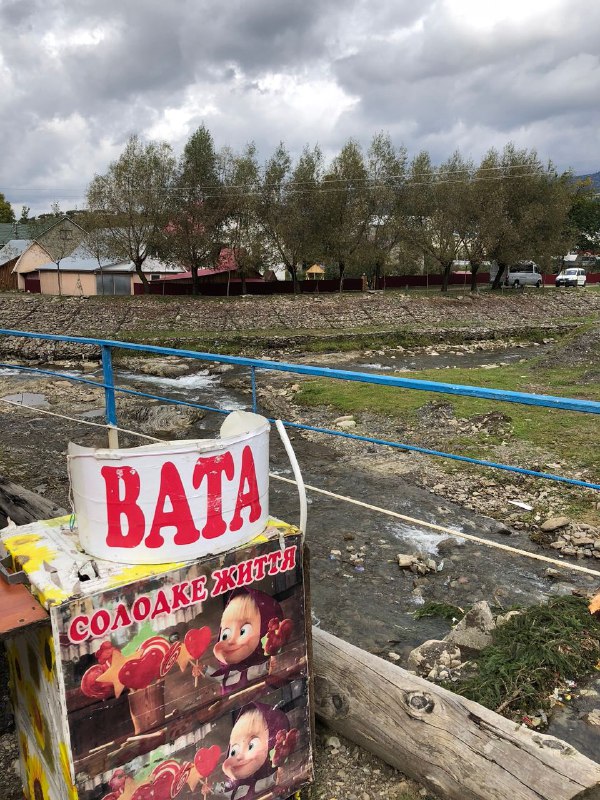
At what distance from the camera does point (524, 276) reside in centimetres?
4841

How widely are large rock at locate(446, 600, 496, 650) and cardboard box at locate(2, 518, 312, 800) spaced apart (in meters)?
1.87

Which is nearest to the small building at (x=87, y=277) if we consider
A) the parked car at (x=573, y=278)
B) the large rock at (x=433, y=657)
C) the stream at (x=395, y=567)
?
the parked car at (x=573, y=278)

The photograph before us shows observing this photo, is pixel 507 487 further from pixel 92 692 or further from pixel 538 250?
pixel 538 250

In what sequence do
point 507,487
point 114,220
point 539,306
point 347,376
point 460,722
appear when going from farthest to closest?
point 539,306, point 114,220, point 507,487, point 347,376, point 460,722

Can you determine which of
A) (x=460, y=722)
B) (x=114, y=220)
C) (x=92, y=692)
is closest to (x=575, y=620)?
(x=460, y=722)

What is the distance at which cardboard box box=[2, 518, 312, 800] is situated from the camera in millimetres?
1977

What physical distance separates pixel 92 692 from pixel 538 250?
4603cm

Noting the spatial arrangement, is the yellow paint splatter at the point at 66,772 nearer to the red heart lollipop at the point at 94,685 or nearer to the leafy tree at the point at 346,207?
the red heart lollipop at the point at 94,685

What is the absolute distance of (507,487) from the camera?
824 centimetres

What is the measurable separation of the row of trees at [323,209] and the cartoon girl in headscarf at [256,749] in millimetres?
36249

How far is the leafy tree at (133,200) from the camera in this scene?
35.2m

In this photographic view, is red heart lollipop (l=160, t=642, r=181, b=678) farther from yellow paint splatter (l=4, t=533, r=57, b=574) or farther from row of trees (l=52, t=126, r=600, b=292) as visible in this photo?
row of trees (l=52, t=126, r=600, b=292)

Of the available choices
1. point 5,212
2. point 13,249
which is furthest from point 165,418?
point 5,212

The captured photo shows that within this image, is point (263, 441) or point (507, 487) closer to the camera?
point (263, 441)
